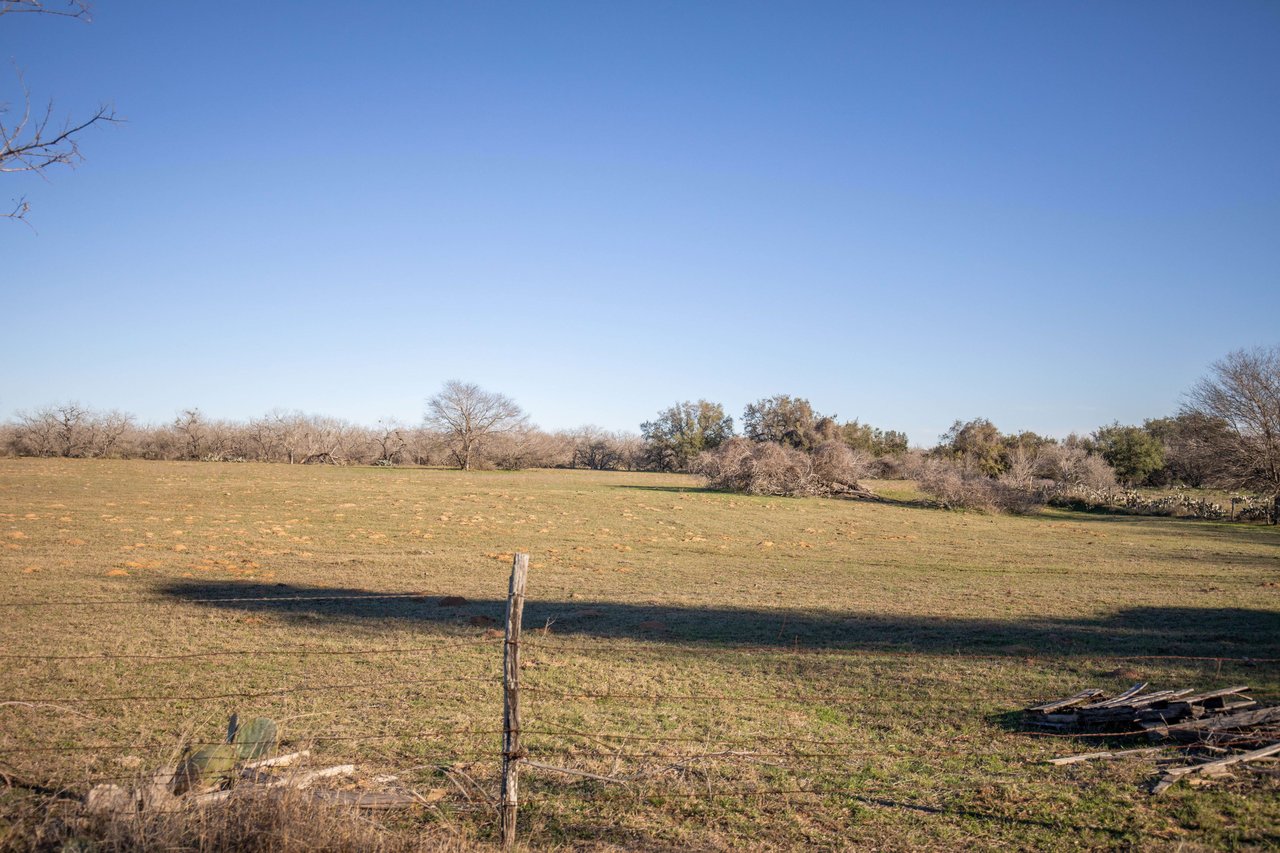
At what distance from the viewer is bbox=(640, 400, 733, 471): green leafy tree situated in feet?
235

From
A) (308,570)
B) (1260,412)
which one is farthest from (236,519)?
(1260,412)

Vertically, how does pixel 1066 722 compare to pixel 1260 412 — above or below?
below

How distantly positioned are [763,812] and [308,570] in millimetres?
13823

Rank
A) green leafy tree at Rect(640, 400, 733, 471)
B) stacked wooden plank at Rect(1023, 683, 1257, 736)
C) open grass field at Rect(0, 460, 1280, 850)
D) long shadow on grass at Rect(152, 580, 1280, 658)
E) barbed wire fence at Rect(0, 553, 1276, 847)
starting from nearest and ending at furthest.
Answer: barbed wire fence at Rect(0, 553, 1276, 847)
open grass field at Rect(0, 460, 1280, 850)
stacked wooden plank at Rect(1023, 683, 1257, 736)
long shadow on grass at Rect(152, 580, 1280, 658)
green leafy tree at Rect(640, 400, 733, 471)

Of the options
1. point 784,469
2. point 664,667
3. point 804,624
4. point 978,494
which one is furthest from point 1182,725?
point 784,469

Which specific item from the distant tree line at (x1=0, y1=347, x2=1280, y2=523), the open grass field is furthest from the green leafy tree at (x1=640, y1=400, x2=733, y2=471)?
the open grass field

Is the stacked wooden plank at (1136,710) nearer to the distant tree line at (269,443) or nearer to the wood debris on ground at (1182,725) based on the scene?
the wood debris on ground at (1182,725)

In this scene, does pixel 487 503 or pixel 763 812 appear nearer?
pixel 763 812

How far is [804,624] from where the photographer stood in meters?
11.9

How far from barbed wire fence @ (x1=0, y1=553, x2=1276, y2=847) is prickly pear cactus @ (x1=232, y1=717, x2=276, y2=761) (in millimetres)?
301

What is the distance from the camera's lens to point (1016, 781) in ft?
18.6

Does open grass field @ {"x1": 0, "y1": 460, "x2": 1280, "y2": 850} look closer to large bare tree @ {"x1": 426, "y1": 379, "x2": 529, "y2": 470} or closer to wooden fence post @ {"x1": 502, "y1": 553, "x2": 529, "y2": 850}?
wooden fence post @ {"x1": 502, "y1": 553, "x2": 529, "y2": 850}

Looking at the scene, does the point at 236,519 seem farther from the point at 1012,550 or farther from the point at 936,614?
the point at 1012,550

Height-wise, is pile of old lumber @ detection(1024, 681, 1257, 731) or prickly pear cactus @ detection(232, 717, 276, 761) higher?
prickly pear cactus @ detection(232, 717, 276, 761)
